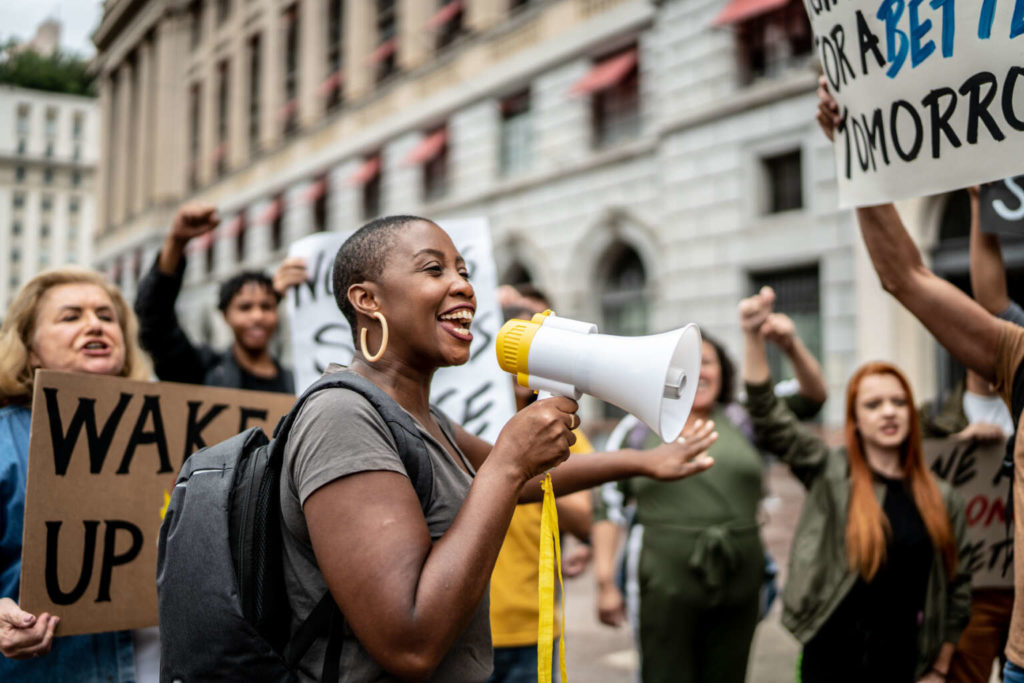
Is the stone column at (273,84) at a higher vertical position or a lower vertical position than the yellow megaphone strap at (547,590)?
higher

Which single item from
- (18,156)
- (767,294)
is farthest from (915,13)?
(18,156)

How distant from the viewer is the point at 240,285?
13.0 feet

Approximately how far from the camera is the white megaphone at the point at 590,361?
5.09 ft

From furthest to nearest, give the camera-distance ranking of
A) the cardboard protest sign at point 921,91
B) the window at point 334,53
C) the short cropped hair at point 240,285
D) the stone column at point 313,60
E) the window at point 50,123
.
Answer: the window at point 50,123, the stone column at point 313,60, the window at point 334,53, the short cropped hair at point 240,285, the cardboard protest sign at point 921,91

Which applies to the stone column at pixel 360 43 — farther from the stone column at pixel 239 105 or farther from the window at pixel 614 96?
the window at pixel 614 96

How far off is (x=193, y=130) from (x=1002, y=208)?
3339cm

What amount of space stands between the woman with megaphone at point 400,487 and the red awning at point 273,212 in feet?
75.8

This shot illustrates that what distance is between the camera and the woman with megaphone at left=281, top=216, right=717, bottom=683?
1.33 meters

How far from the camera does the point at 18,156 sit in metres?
28.2

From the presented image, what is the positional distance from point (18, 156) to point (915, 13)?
31708 mm

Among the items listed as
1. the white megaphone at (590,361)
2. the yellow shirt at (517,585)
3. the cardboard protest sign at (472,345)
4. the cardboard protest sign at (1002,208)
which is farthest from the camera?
the cardboard protest sign at (472,345)

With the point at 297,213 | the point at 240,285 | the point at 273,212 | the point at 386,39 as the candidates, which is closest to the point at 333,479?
the point at 240,285

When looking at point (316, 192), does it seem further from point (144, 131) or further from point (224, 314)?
point (224, 314)

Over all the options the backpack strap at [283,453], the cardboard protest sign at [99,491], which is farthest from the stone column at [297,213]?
the backpack strap at [283,453]
